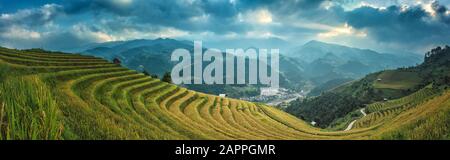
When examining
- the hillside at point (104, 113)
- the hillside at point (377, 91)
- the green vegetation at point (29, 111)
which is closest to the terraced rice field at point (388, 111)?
the hillside at point (377, 91)

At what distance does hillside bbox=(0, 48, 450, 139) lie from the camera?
11.2 ft

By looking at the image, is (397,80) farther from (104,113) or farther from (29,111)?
(29,111)

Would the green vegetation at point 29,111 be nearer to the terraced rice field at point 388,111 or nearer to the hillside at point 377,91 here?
the terraced rice field at point 388,111


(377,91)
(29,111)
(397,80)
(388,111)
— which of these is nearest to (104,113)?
(29,111)

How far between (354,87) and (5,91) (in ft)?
614

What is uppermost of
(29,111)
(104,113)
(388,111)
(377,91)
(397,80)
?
(397,80)

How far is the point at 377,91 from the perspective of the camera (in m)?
142

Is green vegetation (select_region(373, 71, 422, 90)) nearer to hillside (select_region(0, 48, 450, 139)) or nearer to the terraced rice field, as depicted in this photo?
the terraced rice field

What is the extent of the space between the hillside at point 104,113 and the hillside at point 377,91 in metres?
87.7

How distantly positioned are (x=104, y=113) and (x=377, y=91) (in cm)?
14748

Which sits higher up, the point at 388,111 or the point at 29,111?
the point at 29,111
